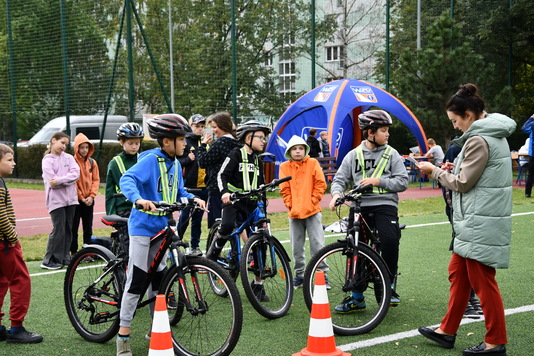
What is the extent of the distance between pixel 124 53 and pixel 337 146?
7101 mm

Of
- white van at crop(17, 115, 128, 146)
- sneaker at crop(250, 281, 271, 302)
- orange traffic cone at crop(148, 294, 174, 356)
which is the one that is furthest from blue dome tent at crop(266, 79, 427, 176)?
orange traffic cone at crop(148, 294, 174, 356)

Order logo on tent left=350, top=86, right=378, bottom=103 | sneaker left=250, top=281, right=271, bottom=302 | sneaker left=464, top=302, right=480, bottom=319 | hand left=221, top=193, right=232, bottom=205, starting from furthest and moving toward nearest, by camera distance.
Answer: logo on tent left=350, top=86, right=378, bottom=103
sneaker left=250, top=281, right=271, bottom=302
hand left=221, top=193, right=232, bottom=205
sneaker left=464, top=302, right=480, bottom=319

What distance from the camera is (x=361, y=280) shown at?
6.02 metres

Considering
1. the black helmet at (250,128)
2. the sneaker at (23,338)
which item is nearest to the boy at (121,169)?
the black helmet at (250,128)

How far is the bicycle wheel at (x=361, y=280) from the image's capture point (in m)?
5.86

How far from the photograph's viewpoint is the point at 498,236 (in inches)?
196

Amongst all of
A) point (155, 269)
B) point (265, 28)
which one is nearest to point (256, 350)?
point (155, 269)

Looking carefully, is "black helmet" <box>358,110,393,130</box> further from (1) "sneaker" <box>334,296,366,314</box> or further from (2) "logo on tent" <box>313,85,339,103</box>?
(2) "logo on tent" <box>313,85,339,103</box>

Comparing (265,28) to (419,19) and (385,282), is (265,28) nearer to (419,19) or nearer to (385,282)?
(419,19)

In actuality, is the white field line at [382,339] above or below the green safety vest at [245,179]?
below

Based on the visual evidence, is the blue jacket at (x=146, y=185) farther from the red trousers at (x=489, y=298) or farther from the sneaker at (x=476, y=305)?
the sneaker at (x=476, y=305)

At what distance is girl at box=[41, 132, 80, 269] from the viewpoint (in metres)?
9.20

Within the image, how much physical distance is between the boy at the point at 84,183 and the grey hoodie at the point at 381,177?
435 centimetres

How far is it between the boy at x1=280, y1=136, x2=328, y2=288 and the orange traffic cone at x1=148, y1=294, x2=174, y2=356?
3280 millimetres
